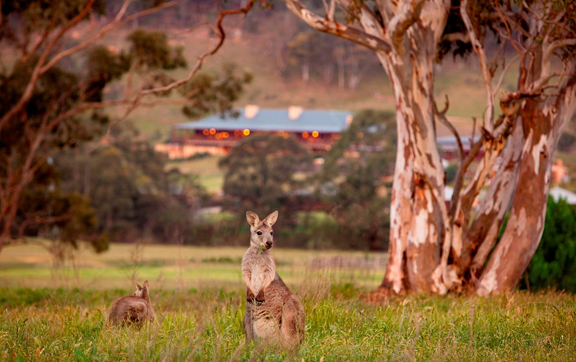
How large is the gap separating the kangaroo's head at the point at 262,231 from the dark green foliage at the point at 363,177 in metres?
26.0

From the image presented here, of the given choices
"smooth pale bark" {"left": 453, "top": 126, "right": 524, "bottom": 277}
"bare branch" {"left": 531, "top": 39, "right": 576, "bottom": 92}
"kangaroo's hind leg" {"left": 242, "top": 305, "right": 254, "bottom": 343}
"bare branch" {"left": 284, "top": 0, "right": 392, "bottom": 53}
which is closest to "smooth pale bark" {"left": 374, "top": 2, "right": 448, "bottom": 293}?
"bare branch" {"left": 284, "top": 0, "right": 392, "bottom": 53}

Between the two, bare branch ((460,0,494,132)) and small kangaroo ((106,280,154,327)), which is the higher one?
bare branch ((460,0,494,132))

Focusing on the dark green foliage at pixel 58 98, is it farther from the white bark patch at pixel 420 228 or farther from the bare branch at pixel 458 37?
the white bark patch at pixel 420 228

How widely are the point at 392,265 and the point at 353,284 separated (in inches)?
25.1

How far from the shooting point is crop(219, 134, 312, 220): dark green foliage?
34.4 m

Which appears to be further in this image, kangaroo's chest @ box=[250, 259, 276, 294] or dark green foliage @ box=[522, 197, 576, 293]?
dark green foliage @ box=[522, 197, 576, 293]

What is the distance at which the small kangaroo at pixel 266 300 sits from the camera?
177 inches

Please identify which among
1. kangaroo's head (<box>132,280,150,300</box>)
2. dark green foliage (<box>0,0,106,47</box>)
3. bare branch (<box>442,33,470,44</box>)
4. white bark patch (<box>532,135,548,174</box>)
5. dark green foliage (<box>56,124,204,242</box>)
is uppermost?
dark green foliage (<box>0,0,106,47</box>)

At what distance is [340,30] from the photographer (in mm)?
8195

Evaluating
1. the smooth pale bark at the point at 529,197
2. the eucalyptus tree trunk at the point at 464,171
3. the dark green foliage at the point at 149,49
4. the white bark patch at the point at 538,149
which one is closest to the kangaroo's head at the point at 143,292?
the eucalyptus tree trunk at the point at 464,171

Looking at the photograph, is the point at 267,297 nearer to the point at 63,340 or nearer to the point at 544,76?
the point at 63,340

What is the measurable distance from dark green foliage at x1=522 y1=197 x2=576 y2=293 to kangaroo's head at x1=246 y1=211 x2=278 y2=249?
6.04 m

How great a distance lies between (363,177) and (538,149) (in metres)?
24.3

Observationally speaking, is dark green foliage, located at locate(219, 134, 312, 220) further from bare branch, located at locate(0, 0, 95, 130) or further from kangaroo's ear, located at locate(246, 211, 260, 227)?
kangaroo's ear, located at locate(246, 211, 260, 227)
